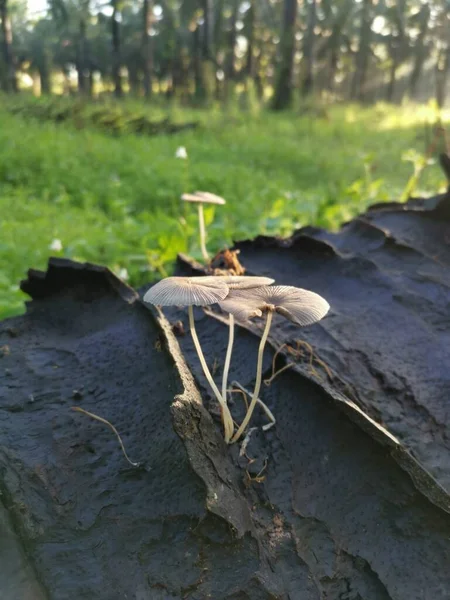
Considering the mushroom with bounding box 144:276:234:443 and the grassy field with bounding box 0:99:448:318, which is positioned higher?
the mushroom with bounding box 144:276:234:443

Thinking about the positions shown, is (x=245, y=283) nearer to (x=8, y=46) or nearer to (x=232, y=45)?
(x=8, y=46)

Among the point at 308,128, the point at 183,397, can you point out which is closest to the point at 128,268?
the point at 183,397

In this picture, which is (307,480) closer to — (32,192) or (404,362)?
(404,362)

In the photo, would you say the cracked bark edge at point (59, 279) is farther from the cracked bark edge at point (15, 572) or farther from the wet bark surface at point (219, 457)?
the cracked bark edge at point (15, 572)

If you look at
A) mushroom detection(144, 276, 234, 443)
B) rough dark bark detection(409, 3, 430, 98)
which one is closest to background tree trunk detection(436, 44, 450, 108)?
rough dark bark detection(409, 3, 430, 98)

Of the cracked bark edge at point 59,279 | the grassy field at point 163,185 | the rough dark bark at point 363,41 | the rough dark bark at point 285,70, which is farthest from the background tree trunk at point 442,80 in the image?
the cracked bark edge at point 59,279

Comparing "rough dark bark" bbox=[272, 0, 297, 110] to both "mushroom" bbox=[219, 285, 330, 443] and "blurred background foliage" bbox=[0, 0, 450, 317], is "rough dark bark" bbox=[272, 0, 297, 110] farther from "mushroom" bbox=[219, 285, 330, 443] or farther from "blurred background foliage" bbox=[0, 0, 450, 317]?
"mushroom" bbox=[219, 285, 330, 443]

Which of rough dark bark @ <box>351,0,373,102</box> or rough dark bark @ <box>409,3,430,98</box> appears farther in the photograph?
rough dark bark @ <box>409,3,430,98</box>
